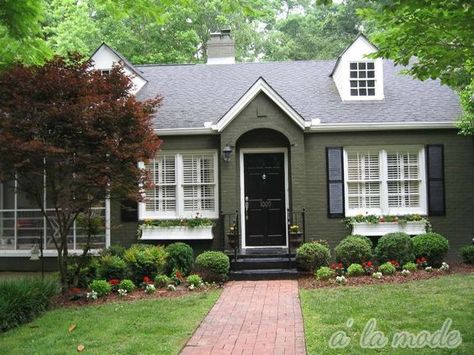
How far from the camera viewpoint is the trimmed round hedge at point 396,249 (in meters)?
10.5

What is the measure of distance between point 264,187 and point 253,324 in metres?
5.83

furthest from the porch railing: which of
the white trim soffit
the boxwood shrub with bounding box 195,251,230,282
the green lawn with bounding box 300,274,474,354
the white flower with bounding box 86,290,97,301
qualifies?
the white flower with bounding box 86,290,97,301

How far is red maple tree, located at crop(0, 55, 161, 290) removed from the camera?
870 centimetres

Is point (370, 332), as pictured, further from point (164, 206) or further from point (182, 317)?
point (164, 206)

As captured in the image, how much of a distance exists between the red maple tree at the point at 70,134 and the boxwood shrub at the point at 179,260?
6.13 feet

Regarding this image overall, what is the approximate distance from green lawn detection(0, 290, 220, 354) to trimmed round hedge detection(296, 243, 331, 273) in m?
2.61

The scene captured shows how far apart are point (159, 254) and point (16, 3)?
5264 millimetres

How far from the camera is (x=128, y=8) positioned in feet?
29.0

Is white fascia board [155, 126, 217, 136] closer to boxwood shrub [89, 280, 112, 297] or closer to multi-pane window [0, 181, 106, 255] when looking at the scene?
multi-pane window [0, 181, 106, 255]

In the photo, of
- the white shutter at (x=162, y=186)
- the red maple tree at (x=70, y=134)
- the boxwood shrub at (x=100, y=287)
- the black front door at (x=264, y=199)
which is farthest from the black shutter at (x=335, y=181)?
the boxwood shrub at (x=100, y=287)

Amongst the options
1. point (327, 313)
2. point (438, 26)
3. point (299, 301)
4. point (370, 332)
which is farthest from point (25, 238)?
point (438, 26)

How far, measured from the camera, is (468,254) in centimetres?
1082

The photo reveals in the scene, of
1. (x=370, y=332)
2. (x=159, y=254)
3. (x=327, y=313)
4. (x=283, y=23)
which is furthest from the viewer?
(x=283, y=23)

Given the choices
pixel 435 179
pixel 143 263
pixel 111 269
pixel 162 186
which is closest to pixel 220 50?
pixel 162 186
